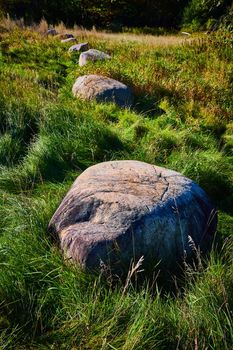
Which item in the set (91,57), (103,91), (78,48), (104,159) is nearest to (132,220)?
(104,159)

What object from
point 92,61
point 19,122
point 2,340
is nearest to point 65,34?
point 92,61

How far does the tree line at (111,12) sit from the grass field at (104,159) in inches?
509

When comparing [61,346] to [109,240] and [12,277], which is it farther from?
[109,240]

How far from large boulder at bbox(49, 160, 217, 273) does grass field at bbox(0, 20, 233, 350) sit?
0.19 metres

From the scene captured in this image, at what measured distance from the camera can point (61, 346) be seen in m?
2.94

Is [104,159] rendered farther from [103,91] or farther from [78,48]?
[78,48]

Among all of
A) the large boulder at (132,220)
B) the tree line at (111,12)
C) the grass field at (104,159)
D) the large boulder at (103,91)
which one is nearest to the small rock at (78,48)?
the grass field at (104,159)

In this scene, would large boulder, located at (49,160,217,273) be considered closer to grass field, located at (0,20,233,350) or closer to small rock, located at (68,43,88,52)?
grass field, located at (0,20,233,350)

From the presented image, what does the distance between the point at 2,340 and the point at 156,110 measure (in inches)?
250

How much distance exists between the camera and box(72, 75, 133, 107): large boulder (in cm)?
854

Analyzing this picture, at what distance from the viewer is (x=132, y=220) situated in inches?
153

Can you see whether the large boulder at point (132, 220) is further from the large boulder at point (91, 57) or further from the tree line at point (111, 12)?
the tree line at point (111, 12)

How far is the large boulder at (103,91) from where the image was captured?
854cm

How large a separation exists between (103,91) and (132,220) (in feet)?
16.8
